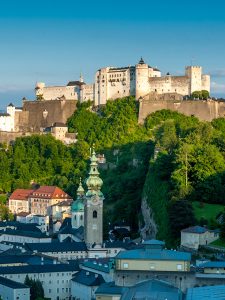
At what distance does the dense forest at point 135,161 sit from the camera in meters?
55.6

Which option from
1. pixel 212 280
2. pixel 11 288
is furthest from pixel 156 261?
pixel 11 288

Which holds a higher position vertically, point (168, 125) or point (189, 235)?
point (168, 125)

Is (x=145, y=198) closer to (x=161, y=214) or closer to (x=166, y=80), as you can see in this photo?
(x=161, y=214)

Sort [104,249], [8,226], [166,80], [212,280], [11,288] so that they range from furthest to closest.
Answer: [166,80] < [8,226] < [104,249] < [11,288] < [212,280]

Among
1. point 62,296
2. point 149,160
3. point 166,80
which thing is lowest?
point 62,296

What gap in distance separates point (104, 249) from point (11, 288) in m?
12.1

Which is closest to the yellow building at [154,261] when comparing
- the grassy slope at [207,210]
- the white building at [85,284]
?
the white building at [85,284]

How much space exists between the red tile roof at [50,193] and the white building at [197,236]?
30361mm

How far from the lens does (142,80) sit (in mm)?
87562

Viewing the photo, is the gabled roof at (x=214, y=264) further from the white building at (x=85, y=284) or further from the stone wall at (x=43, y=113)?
the stone wall at (x=43, y=113)

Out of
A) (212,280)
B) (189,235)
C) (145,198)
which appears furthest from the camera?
(145,198)

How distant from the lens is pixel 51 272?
48.7 meters

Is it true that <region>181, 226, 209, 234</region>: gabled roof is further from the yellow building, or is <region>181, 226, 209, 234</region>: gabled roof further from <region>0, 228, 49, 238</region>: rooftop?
<region>0, 228, 49, 238</region>: rooftop

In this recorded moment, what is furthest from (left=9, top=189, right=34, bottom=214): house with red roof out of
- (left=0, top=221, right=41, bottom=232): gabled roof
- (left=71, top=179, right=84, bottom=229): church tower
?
(left=71, top=179, right=84, bottom=229): church tower
